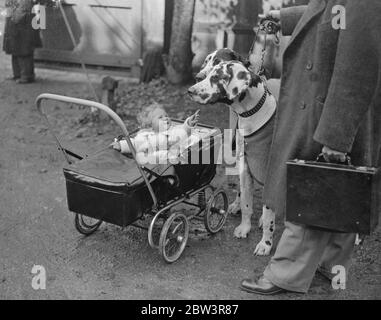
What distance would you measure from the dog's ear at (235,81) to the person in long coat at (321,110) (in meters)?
0.40

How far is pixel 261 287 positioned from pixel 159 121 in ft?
4.67

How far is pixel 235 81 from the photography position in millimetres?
3771

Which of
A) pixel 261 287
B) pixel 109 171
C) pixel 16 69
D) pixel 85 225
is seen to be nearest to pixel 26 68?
pixel 16 69

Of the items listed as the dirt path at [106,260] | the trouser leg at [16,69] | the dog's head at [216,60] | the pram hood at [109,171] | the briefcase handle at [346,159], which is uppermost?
the dog's head at [216,60]

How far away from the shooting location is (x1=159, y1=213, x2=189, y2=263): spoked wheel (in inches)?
158

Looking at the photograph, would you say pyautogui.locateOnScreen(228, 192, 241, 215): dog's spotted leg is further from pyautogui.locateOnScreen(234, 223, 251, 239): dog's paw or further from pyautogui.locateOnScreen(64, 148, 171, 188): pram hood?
pyautogui.locateOnScreen(64, 148, 171, 188): pram hood

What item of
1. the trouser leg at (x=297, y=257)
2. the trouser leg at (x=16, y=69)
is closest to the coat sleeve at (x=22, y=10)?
the trouser leg at (x=16, y=69)

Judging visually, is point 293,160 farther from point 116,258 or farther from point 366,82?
point 116,258

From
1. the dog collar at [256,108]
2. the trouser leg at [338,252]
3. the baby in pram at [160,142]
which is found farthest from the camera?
the dog collar at [256,108]

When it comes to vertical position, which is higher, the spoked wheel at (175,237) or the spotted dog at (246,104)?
the spotted dog at (246,104)

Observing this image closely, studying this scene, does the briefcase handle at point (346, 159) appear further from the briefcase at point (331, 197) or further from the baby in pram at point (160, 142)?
the baby in pram at point (160, 142)

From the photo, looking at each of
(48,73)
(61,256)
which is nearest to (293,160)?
(61,256)

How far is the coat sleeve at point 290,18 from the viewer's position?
142 inches

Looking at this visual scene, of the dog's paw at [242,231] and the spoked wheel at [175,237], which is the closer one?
the spoked wheel at [175,237]
